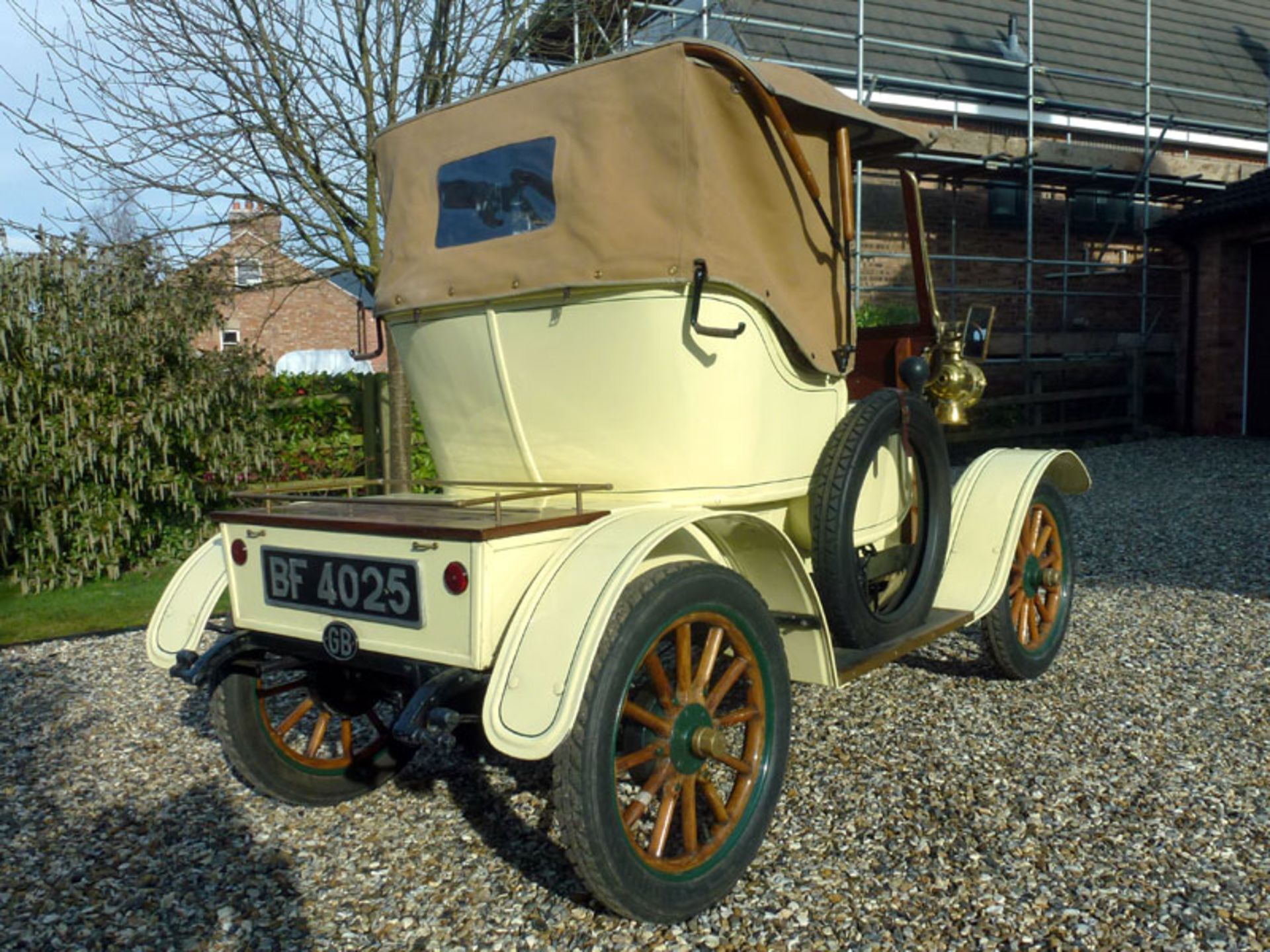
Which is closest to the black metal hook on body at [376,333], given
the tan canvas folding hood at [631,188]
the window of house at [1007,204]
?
the tan canvas folding hood at [631,188]

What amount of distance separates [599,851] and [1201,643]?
3968 mm

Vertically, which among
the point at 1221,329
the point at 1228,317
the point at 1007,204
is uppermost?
the point at 1007,204

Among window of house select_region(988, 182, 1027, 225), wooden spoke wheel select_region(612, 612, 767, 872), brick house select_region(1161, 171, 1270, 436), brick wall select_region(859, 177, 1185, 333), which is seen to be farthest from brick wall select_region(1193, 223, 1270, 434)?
wooden spoke wheel select_region(612, 612, 767, 872)

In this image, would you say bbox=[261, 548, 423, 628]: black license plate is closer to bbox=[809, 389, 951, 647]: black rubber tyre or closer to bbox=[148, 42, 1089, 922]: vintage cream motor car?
bbox=[148, 42, 1089, 922]: vintage cream motor car

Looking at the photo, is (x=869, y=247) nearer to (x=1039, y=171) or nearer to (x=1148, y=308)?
(x=1039, y=171)

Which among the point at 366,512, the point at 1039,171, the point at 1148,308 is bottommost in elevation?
the point at 366,512

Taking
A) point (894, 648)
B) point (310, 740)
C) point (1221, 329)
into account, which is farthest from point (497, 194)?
point (1221, 329)

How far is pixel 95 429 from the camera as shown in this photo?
7102mm

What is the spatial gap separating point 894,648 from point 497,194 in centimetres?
199

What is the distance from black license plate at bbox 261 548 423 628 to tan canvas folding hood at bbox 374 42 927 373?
3.05 ft

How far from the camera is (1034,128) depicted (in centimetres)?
1598

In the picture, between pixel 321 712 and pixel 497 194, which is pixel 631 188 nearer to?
pixel 497 194

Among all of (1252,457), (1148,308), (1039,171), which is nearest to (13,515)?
(1252,457)

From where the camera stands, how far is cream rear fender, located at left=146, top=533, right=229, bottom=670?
314 cm
